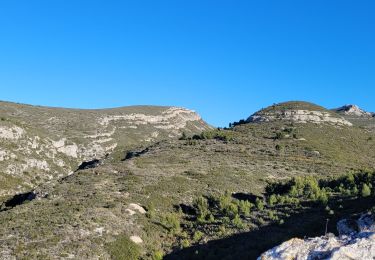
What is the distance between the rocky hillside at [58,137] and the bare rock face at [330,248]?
76434mm

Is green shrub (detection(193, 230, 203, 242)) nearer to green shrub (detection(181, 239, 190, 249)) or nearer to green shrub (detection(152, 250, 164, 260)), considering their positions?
green shrub (detection(181, 239, 190, 249))

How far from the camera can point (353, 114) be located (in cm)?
19025

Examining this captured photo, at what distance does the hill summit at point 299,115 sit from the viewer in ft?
387

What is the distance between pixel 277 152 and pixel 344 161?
12.6m

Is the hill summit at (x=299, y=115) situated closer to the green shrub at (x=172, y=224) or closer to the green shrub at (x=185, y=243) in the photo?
the green shrub at (x=172, y=224)

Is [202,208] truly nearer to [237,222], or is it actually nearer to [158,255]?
[237,222]

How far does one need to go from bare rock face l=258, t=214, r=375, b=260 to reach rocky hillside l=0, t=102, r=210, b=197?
76.4 metres

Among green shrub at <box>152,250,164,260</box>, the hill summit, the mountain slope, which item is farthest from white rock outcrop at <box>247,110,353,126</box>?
green shrub at <box>152,250,164,260</box>

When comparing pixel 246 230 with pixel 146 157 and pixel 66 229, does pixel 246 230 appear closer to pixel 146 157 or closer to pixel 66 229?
pixel 66 229

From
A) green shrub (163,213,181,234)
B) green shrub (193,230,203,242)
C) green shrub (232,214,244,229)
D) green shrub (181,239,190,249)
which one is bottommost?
green shrub (181,239,190,249)

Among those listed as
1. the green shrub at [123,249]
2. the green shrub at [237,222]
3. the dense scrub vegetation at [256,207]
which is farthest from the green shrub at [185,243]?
the green shrub at [237,222]

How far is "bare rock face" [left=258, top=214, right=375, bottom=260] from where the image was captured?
61.8ft

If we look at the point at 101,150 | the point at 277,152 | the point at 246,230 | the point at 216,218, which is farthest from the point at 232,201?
the point at 101,150

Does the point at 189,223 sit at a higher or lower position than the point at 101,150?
lower
